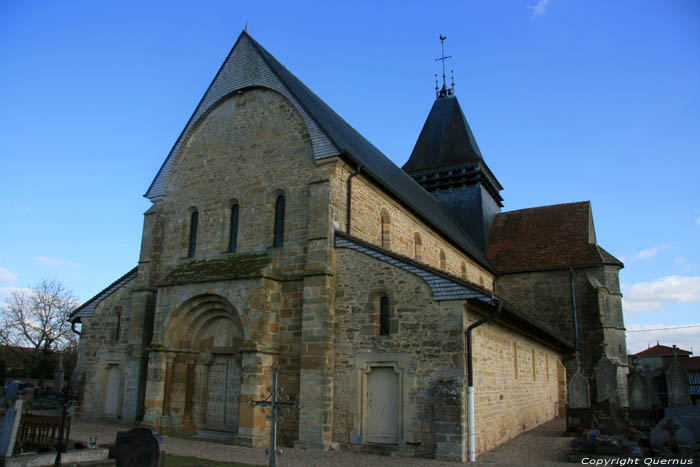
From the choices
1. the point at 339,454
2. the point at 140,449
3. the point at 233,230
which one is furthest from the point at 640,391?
the point at 140,449

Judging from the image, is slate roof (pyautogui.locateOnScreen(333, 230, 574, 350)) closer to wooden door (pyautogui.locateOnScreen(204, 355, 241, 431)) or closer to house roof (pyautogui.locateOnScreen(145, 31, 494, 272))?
house roof (pyautogui.locateOnScreen(145, 31, 494, 272))

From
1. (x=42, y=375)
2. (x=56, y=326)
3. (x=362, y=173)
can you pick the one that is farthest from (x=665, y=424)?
(x=56, y=326)

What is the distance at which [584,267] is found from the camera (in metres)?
23.9

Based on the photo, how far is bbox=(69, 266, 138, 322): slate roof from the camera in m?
17.0

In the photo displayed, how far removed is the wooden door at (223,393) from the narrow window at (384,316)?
4175 mm

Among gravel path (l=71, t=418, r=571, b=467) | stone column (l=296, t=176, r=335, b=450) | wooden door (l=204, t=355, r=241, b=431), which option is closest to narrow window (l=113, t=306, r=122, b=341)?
gravel path (l=71, t=418, r=571, b=467)

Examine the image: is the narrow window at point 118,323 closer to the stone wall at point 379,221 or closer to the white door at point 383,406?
the stone wall at point 379,221

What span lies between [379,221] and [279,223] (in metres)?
3.12

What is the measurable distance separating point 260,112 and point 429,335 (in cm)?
844

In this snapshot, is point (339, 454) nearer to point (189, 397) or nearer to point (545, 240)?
point (189, 397)

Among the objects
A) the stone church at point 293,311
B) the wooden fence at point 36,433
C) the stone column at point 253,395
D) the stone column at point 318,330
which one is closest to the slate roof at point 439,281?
the stone church at point 293,311

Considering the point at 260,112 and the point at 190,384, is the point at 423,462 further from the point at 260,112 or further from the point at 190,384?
the point at 260,112

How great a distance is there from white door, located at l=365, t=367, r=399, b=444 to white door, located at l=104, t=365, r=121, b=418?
28.7ft

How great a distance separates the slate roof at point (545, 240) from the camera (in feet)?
80.6
